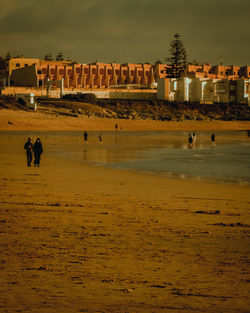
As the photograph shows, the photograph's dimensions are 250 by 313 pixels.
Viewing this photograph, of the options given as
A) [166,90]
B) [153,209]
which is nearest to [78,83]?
[166,90]

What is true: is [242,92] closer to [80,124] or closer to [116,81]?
[116,81]

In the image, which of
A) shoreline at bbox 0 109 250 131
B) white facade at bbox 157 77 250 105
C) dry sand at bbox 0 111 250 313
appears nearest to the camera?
dry sand at bbox 0 111 250 313

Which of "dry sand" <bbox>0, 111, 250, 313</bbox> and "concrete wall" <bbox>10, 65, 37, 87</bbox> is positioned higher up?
"concrete wall" <bbox>10, 65, 37, 87</bbox>

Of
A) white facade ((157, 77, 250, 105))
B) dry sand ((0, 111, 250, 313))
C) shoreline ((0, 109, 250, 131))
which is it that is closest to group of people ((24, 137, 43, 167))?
dry sand ((0, 111, 250, 313))

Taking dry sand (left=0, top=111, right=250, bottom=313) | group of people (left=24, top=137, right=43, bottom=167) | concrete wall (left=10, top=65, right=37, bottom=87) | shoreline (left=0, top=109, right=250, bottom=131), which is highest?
concrete wall (left=10, top=65, right=37, bottom=87)

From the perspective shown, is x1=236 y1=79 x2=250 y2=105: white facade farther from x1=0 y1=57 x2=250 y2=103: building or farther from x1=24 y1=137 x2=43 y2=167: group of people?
x1=24 y1=137 x2=43 y2=167: group of people

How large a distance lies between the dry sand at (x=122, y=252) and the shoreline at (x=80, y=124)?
43719mm

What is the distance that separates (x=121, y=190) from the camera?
45.3 feet

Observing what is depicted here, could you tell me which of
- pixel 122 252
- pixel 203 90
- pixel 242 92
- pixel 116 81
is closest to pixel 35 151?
pixel 122 252

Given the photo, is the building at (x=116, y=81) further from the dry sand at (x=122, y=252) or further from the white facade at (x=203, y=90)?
the dry sand at (x=122, y=252)

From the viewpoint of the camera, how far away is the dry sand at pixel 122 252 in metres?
4.76

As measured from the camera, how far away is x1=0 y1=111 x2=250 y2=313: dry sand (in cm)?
476

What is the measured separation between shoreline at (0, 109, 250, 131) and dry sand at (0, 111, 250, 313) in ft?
143

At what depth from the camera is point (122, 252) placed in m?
6.54
